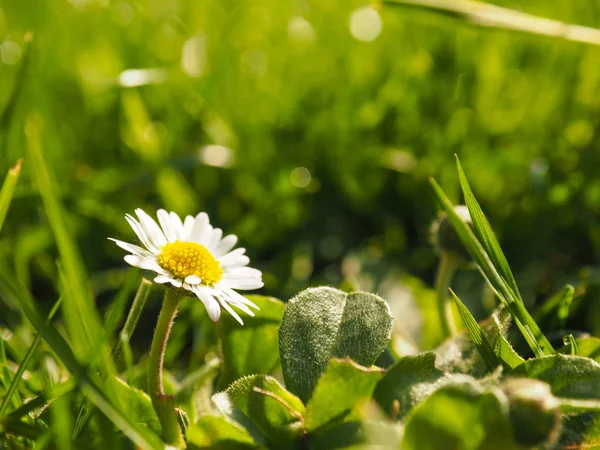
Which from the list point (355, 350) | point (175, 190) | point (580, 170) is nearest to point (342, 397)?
point (355, 350)

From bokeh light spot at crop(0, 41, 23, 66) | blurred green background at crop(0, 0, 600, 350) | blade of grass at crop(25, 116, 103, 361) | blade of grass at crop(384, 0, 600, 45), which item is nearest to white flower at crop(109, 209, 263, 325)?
blade of grass at crop(25, 116, 103, 361)

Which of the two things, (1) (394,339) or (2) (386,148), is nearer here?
(1) (394,339)

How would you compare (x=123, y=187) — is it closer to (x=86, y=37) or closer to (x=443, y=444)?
(x=86, y=37)

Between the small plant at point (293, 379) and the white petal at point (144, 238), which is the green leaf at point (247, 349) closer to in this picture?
the small plant at point (293, 379)

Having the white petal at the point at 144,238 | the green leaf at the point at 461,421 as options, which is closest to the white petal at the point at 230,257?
the white petal at the point at 144,238

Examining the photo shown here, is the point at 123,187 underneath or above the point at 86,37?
underneath

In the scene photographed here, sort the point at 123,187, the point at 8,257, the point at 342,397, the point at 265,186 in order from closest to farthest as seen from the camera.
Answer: the point at 342,397 → the point at 8,257 → the point at 123,187 → the point at 265,186

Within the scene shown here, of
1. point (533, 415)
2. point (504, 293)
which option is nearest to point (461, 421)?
point (533, 415)
